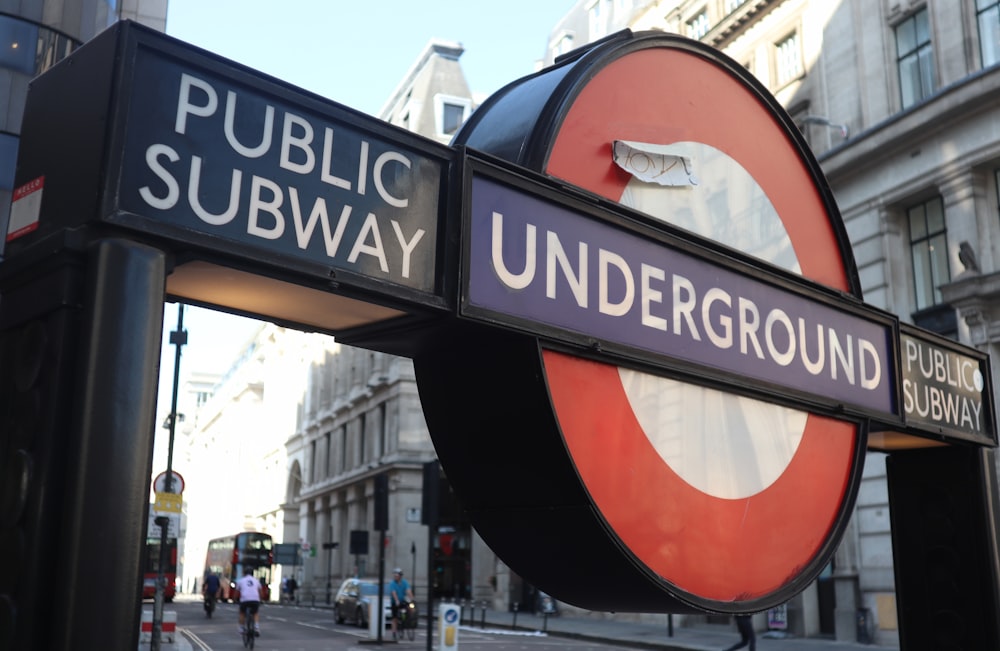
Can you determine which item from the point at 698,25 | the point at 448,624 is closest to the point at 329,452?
the point at 698,25

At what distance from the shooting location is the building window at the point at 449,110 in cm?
5538

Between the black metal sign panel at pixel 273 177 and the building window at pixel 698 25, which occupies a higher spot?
the building window at pixel 698 25

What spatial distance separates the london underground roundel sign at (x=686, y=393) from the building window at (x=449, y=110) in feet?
174

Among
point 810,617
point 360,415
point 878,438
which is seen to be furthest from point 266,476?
point 878,438

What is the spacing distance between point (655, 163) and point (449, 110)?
54587 mm

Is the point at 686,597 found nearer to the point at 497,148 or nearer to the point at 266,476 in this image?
the point at 497,148

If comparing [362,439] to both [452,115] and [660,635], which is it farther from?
[660,635]

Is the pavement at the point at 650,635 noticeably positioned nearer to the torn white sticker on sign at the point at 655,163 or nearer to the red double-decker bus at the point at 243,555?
the torn white sticker on sign at the point at 655,163

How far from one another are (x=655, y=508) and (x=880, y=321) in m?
1.50

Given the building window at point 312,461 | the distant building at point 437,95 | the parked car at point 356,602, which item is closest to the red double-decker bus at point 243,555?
the building window at point 312,461

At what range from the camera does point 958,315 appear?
19984 millimetres

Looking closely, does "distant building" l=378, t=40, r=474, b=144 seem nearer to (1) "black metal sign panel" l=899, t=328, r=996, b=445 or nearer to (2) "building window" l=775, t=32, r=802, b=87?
(2) "building window" l=775, t=32, r=802, b=87

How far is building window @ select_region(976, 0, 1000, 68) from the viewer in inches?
771

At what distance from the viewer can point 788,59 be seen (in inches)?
1034
